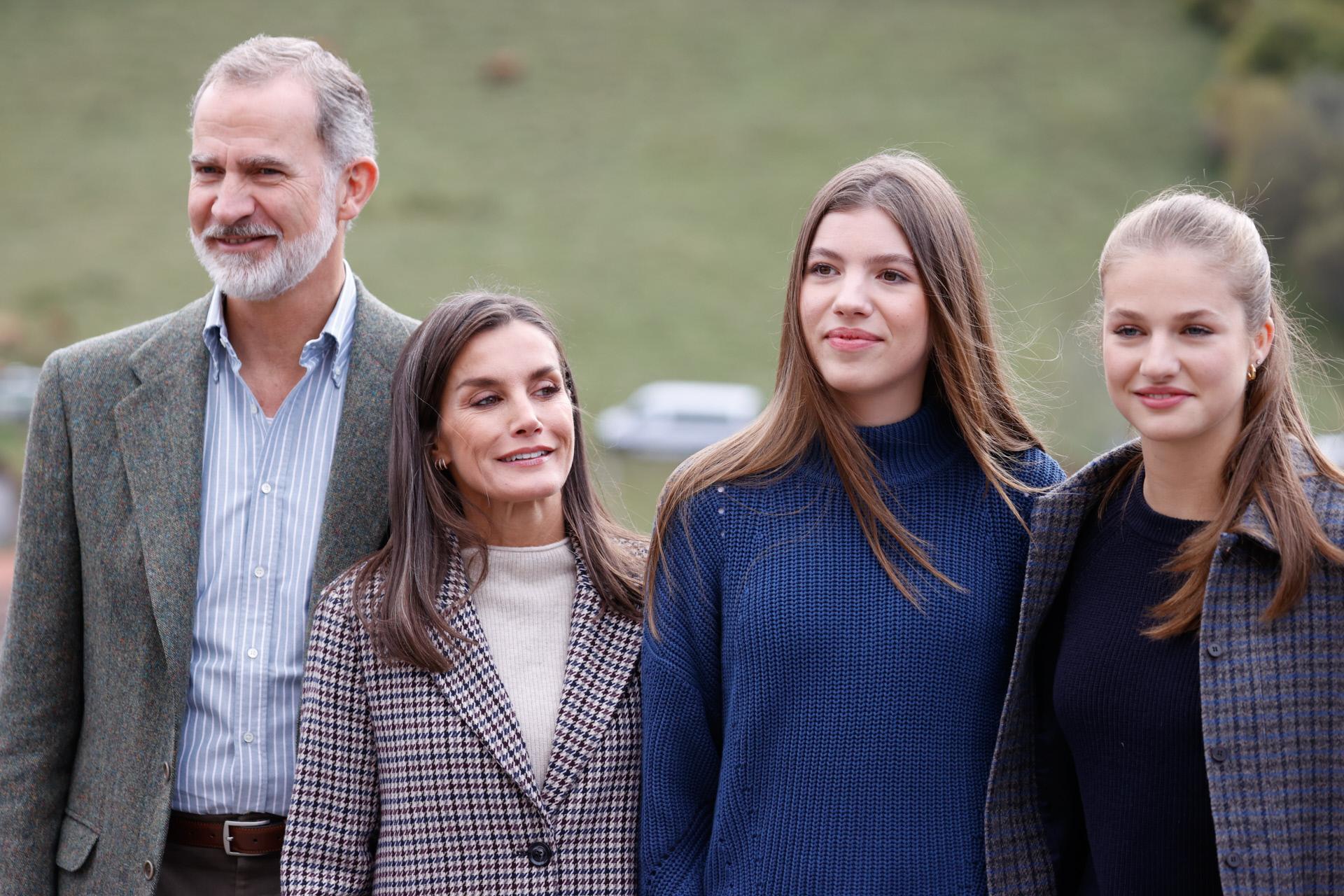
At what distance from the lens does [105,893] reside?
2320 millimetres

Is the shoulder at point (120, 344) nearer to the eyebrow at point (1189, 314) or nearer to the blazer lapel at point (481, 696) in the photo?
the blazer lapel at point (481, 696)

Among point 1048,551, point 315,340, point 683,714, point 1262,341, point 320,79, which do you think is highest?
point 320,79

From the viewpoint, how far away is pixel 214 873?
7.56 feet

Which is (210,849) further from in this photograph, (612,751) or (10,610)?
(612,751)

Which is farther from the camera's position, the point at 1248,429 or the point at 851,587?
the point at 851,587

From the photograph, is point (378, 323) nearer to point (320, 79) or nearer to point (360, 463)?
point (360, 463)

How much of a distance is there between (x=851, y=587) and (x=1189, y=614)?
1.71 ft

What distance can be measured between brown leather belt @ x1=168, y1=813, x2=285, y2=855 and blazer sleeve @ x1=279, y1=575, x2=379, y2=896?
87 millimetres

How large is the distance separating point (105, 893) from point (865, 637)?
1403 millimetres

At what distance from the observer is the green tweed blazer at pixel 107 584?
2.31 metres

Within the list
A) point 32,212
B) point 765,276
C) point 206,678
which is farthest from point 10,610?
point 32,212

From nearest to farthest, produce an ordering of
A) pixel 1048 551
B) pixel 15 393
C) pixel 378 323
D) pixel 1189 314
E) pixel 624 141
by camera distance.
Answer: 1. pixel 1189 314
2. pixel 1048 551
3. pixel 378 323
4. pixel 15 393
5. pixel 624 141

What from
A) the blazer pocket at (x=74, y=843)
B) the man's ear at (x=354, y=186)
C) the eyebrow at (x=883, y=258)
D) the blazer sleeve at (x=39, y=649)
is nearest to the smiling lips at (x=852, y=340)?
the eyebrow at (x=883, y=258)

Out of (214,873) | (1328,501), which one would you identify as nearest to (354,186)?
(214,873)
